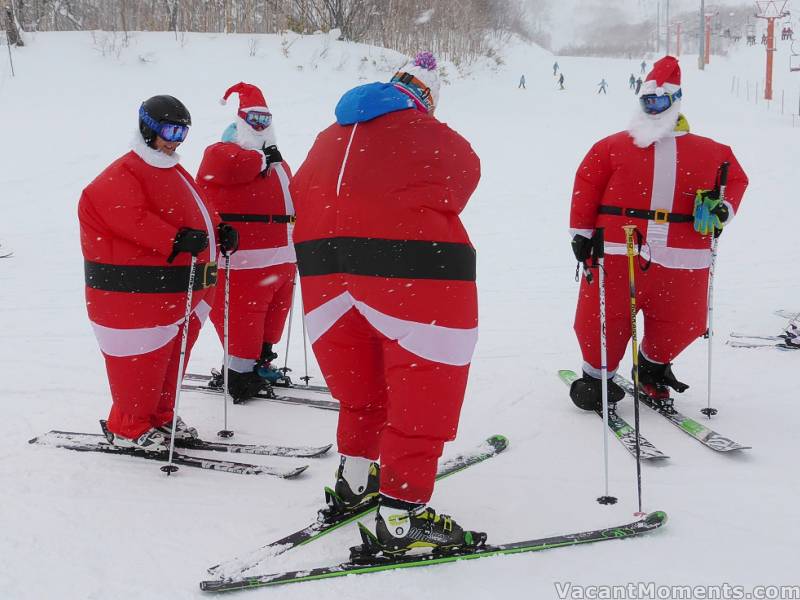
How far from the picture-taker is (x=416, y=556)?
112 inches

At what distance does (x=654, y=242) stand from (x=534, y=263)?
4.98 m

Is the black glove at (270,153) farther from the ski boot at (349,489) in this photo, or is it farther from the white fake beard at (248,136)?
the ski boot at (349,489)

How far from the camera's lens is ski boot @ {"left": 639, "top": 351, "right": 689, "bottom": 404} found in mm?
4633

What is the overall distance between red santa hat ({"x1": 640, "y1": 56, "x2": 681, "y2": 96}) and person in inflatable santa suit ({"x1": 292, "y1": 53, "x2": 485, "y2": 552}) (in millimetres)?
2047

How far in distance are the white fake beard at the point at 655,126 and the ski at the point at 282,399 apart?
2463mm

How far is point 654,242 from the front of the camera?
14.2 feet

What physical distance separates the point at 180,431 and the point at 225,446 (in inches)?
11.4

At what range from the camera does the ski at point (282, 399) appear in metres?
4.73

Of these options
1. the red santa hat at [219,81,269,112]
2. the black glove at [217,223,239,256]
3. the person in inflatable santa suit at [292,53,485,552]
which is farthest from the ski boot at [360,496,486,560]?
the red santa hat at [219,81,269,112]

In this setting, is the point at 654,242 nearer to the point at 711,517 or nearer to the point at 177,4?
the point at 711,517

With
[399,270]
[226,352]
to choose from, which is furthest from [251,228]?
[399,270]

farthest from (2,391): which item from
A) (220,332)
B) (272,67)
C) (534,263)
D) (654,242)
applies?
(272,67)

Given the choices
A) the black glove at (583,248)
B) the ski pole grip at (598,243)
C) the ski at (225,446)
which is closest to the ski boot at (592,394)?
the black glove at (583,248)

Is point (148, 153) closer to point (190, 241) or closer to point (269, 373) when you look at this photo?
point (190, 241)
